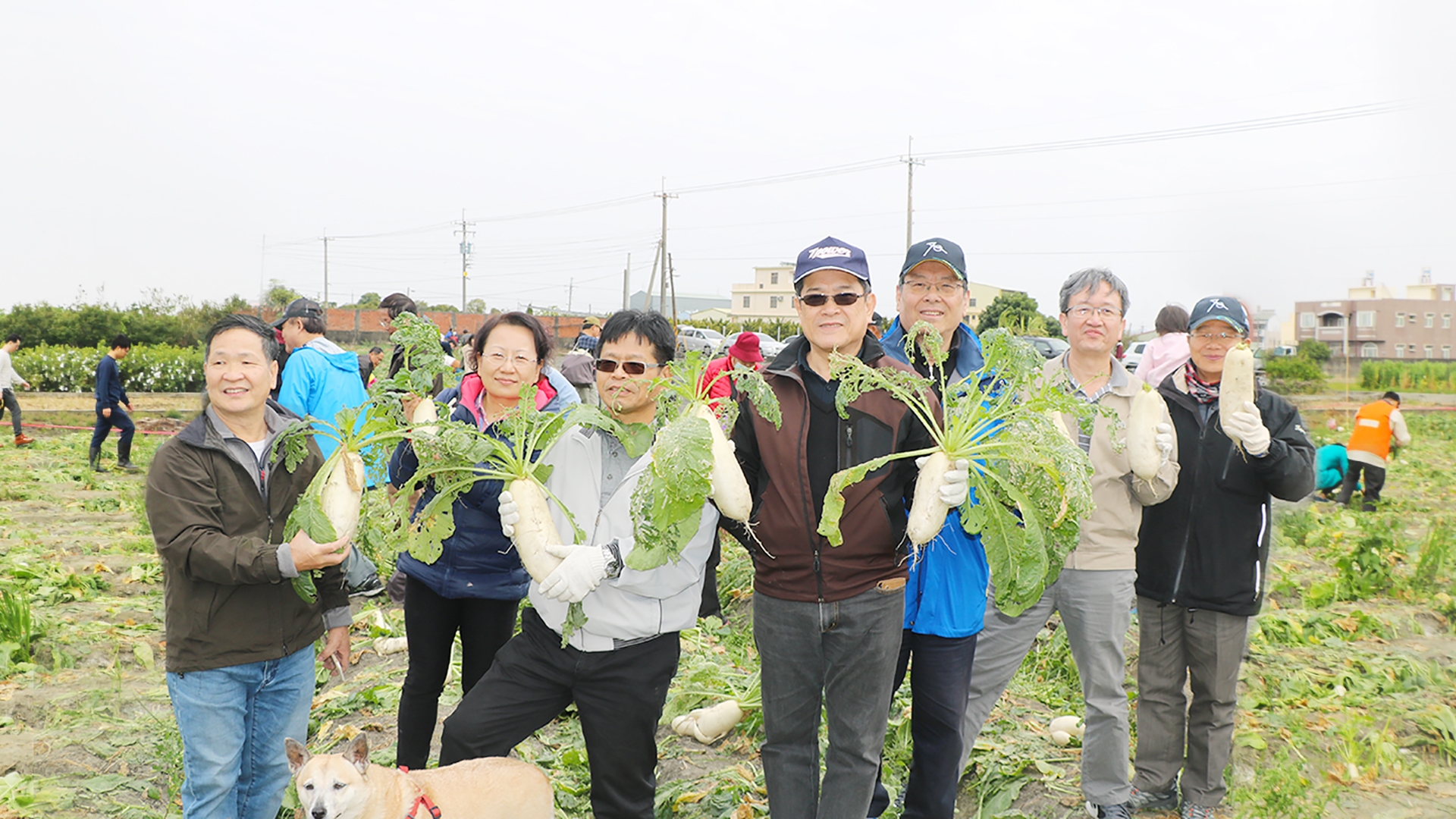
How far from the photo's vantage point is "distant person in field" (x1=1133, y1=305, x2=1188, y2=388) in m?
5.88

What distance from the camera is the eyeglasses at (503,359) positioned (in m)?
3.74

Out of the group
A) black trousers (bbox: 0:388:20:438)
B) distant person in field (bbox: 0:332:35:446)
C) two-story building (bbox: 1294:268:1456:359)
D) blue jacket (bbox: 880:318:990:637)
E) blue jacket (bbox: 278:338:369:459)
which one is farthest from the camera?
two-story building (bbox: 1294:268:1456:359)

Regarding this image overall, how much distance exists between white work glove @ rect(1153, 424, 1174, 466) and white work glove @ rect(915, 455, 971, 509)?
128cm

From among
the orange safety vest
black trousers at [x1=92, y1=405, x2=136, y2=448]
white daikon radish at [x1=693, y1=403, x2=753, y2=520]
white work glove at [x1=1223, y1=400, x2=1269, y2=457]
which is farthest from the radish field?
black trousers at [x1=92, y1=405, x2=136, y2=448]

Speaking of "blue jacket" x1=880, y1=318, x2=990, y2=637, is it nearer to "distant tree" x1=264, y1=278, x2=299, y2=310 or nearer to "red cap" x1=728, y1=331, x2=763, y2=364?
"red cap" x1=728, y1=331, x2=763, y2=364

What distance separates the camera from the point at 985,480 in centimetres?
299

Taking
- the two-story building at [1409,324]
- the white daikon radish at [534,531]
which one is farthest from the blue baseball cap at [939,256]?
the two-story building at [1409,324]

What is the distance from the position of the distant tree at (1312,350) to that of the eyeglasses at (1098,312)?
11.9 meters

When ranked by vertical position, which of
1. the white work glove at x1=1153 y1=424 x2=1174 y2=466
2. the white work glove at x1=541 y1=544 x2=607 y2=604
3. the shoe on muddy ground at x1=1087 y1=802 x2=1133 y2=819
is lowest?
the shoe on muddy ground at x1=1087 y1=802 x2=1133 y2=819

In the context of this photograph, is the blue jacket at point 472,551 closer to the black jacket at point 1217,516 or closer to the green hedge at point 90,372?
the black jacket at point 1217,516

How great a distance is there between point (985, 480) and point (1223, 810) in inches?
99.4

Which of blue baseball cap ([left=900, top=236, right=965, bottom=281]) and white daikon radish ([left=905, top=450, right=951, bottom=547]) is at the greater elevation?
blue baseball cap ([left=900, top=236, right=965, bottom=281])

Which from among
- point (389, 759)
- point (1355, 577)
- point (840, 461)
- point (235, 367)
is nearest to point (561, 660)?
point (840, 461)

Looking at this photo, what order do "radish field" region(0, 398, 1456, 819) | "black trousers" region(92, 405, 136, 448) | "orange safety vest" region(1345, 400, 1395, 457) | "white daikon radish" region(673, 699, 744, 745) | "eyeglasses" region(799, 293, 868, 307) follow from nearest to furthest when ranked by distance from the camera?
"eyeglasses" region(799, 293, 868, 307) < "radish field" region(0, 398, 1456, 819) < "white daikon radish" region(673, 699, 744, 745) < "orange safety vest" region(1345, 400, 1395, 457) < "black trousers" region(92, 405, 136, 448)
